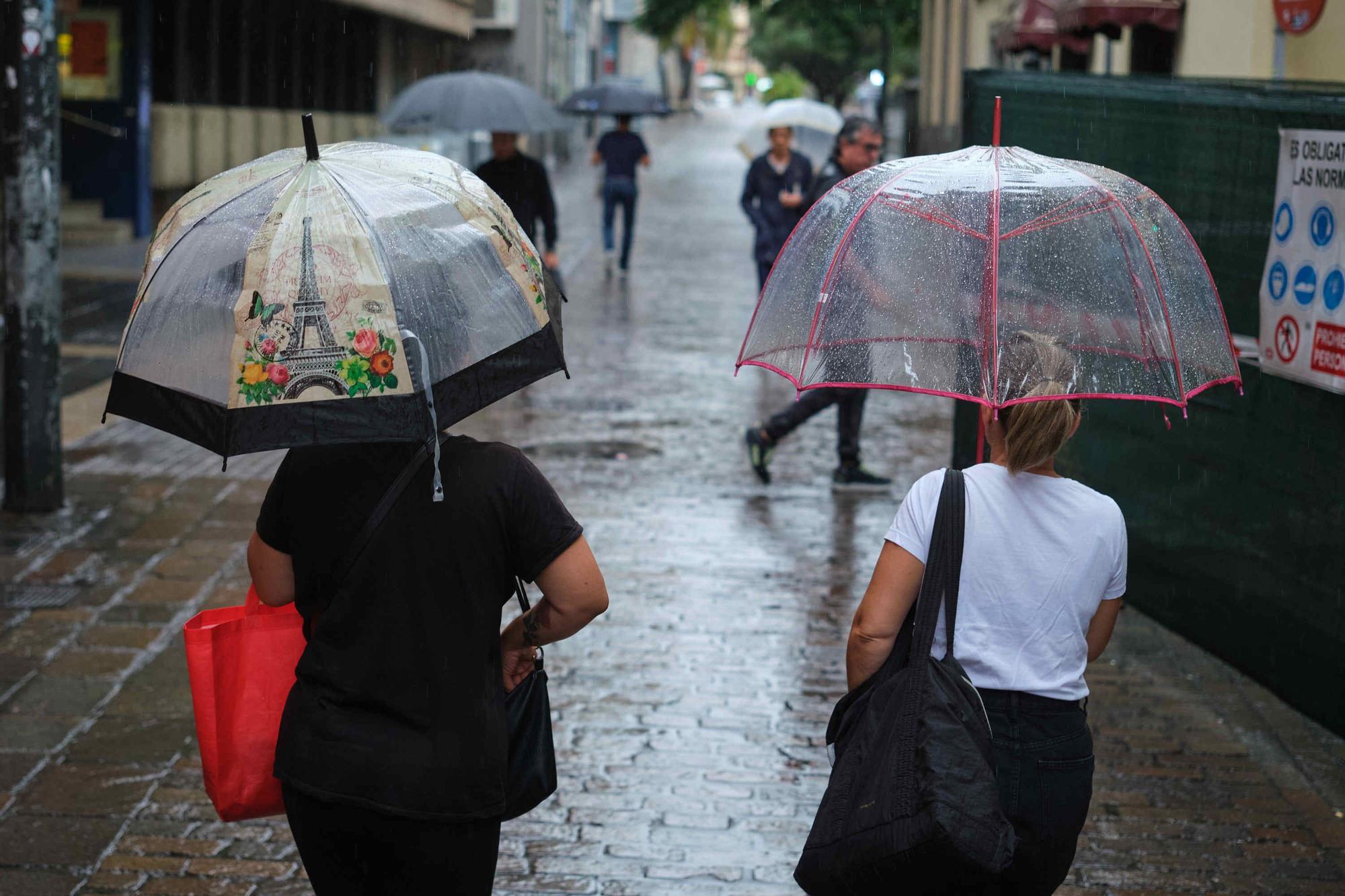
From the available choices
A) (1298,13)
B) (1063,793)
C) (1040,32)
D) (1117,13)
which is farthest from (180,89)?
(1063,793)

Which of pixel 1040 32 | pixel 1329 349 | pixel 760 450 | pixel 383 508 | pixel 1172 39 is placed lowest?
pixel 760 450

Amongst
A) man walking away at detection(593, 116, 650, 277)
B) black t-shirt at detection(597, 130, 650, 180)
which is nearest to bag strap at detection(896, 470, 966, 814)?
man walking away at detection(593, 116, 650, 277)

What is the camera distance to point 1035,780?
281 cm

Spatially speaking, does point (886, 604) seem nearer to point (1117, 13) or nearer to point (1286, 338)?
point (1286, 338)

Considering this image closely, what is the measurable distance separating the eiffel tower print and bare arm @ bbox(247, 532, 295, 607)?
36cm

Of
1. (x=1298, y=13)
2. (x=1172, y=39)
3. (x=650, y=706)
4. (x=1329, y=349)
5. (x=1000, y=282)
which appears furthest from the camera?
(x=1172, y=39)

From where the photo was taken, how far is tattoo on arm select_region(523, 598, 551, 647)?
2.81 metres

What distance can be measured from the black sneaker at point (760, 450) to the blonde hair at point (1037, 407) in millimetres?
5683

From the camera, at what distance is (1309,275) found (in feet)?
17.4

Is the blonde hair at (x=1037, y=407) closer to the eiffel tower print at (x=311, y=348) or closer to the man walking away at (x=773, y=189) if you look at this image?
the eiffel tower print at (x=311, y=348)

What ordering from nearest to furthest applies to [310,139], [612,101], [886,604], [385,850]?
[310,139] < [385,850] < [886,604] < [612,101]

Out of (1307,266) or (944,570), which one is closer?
(944,570)

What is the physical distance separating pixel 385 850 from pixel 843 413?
20.1 ft

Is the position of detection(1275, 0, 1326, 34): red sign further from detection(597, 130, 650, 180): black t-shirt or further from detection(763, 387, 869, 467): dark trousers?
detection(597, 130, 650, 180): black t-shirt
